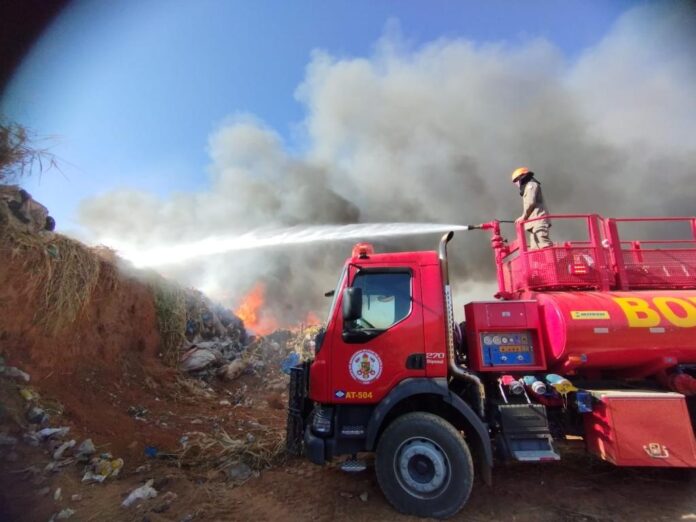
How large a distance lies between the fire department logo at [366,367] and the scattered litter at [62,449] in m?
3.51

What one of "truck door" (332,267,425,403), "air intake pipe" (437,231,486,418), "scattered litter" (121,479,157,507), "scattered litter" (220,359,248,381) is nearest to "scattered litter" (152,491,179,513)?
"scattered litter" (121,479,157,507)

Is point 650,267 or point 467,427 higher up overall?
point 650,267

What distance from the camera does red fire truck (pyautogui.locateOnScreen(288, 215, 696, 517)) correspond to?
152 inches

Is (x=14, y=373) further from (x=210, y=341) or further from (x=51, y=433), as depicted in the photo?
(x=210, y=341)

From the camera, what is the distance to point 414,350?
4.15 m

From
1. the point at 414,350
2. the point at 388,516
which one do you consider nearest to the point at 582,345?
the point at 414,350

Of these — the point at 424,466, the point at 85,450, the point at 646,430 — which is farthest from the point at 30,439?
the point at 646,430

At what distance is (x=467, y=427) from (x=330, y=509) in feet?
5.40

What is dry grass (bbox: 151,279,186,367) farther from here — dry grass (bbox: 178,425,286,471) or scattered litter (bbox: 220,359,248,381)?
dry grass (bbox: 178,425,286,471)

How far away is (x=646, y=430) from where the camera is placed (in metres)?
3.85

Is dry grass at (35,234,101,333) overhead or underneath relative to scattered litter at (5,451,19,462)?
overhead

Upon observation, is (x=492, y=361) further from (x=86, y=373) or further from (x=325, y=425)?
(x=86, y=373)

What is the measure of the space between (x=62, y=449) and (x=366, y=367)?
370 centimetres

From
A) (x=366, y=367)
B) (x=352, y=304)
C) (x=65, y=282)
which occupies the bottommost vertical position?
(x=366, y=367)
